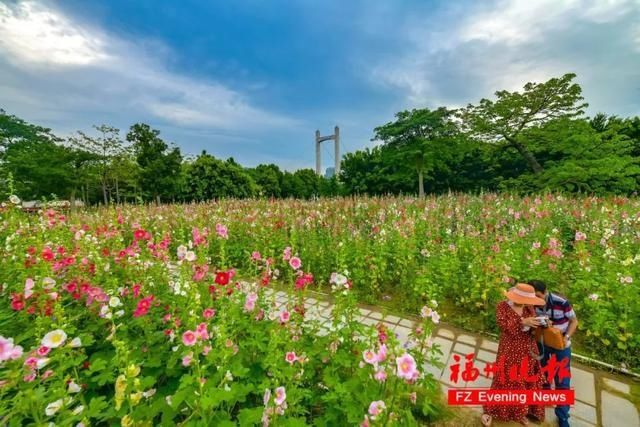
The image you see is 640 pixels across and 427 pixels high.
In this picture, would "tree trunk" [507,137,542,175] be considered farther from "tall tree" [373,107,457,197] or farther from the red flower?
the red flower

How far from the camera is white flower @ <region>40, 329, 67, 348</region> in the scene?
121 centimetres

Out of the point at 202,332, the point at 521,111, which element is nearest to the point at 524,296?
the point at 202,332

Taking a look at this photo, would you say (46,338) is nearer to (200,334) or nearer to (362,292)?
(200,334)

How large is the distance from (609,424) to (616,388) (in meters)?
0.55

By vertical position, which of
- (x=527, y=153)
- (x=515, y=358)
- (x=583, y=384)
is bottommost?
(x=583, y=384)

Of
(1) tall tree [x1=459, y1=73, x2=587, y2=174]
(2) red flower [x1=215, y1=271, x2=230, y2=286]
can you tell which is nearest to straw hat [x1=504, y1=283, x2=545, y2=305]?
(2) red flower [x1=215, y1=271, x2=230, y2=286]

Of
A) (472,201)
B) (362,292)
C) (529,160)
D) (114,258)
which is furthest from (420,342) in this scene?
(529,160)

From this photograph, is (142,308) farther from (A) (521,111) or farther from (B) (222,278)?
(A) (521,111)

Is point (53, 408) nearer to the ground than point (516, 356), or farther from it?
farther from it

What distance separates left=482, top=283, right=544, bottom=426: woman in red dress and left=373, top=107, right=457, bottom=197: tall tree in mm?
18949

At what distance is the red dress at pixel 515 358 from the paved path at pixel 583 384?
0.62ft

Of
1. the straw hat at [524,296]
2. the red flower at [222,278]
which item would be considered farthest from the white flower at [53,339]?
the straw hat at [524,296]

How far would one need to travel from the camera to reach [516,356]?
6.61 ft

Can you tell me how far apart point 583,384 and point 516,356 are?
1.10m
